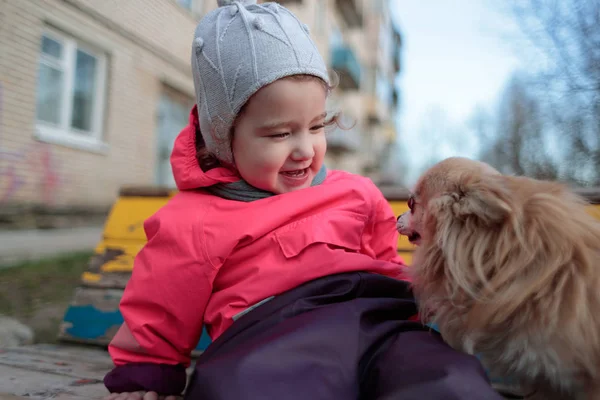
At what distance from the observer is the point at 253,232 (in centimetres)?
137

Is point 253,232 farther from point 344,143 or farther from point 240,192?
point 344,143

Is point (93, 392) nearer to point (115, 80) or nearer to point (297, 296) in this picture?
point (297, 296)

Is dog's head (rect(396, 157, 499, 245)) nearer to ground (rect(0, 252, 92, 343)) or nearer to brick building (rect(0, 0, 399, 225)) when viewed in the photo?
brick building (rect(0, 0, 399, 225))

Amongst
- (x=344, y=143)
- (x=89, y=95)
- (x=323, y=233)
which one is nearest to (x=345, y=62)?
(x=344, y=143)

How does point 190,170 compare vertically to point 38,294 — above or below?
above

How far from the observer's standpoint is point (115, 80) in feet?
11.6

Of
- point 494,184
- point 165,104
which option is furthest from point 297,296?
point 165,104

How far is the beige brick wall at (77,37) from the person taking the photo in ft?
5.77

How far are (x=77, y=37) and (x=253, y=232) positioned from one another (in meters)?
1.33

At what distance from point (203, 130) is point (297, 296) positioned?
2.10ft

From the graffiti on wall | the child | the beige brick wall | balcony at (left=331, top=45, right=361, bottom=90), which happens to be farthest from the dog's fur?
balcony at (left=331, top=45, right=361, bottom=90)

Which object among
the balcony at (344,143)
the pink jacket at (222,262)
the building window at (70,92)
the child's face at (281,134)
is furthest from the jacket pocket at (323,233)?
the balcony at (344,143)

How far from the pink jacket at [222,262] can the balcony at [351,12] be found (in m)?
18.1

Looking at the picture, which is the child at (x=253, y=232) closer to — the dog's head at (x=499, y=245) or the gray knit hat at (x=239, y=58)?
the gray knit hat at (x=239, y=58)
